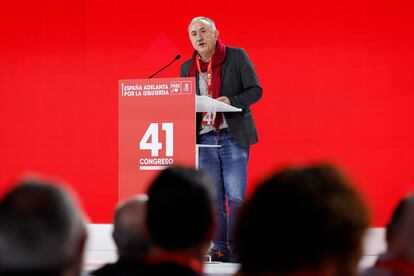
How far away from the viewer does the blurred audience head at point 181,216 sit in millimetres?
1157

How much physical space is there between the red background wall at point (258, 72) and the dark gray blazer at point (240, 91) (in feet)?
5.39

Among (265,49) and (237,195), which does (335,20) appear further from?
(237,195)

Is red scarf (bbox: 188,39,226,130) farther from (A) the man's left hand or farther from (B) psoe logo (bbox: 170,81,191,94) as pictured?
(B) psoe logo (bbox: 170,81,191,94)

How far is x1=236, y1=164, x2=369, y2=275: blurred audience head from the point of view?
804 millimetres

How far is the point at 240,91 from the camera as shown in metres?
3.79

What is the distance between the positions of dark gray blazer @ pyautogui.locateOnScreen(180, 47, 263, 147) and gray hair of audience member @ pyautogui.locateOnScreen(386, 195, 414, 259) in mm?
2463

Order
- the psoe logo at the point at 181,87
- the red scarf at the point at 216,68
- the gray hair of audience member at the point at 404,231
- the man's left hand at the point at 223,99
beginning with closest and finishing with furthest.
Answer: the gray hair of audience member at the point at 404,231 < the psoe logo at the point at 181,87 < the man's left hand at the point at 223,99 < the red scarf at the point at 216,68

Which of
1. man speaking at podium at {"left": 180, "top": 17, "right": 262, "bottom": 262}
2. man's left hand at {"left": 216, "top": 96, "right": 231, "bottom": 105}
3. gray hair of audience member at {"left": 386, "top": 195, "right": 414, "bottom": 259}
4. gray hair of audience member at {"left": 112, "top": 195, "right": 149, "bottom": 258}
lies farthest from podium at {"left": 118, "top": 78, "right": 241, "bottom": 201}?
gray hair of audience member at {"left": 386, "top": 195, "right": 414, "bottom": 259}

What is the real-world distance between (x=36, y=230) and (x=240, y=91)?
2.95m

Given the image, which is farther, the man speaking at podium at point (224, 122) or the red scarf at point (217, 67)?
the red scarf at point (217, 67)

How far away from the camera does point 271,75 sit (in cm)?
546

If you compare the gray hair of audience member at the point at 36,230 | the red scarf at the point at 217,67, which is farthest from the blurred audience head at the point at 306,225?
the red scarf at the point at 217,67

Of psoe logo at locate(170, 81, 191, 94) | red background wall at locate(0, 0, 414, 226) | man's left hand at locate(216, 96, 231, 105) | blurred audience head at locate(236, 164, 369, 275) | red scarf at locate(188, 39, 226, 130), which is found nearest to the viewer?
blurred audience head at locate(236, 164, 369, 275)

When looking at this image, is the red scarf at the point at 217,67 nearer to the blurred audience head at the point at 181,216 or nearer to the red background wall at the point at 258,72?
the red background wall at the point at 258,72
